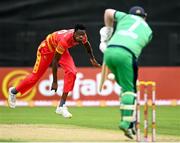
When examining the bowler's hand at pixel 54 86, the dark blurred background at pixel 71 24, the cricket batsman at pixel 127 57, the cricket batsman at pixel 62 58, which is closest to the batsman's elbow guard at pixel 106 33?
the cricket batsman at pixel 127 57

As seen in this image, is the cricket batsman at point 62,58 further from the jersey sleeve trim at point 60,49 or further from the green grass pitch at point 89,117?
the green grass pitch at point 89,117

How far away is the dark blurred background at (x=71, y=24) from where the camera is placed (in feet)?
47.1

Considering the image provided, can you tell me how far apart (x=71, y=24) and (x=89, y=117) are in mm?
2559

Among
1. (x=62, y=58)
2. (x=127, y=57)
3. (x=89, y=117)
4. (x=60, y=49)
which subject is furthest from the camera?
(x=89, y=117)

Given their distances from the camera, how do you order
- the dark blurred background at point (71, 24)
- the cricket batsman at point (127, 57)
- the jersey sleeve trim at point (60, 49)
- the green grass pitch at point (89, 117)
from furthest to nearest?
1. the dark blurred background at point (71, 24)
2. the green grass pitch at point (89, 117)
3. the jersey sleeve trim at point (60, 49)
4. the cricket batsman at point (127, 57)

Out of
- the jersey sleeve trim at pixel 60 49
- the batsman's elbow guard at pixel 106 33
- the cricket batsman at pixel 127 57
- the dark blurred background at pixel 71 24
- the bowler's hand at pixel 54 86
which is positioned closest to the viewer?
the cricket batsman at pixel 127 57

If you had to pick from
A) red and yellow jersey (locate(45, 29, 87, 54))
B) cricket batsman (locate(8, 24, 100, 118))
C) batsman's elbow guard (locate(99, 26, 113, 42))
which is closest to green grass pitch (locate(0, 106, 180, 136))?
cricket batsman (locate(8, 24, 100, 118))

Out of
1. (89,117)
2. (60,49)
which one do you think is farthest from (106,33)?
(89,117)

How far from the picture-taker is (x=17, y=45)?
1437 cm

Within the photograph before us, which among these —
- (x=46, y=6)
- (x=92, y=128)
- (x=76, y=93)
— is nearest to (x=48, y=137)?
(x=92, y=128)

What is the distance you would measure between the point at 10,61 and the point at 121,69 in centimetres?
652

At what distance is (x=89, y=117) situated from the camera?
1261cm

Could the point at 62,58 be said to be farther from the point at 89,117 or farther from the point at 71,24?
the point at 71,24

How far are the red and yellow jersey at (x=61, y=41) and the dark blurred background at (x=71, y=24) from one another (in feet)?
12.2
